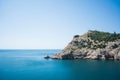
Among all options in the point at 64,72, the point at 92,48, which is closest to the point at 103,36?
the point at 92,48

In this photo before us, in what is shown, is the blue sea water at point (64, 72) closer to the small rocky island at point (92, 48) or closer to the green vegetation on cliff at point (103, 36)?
the small rocky island at point (92, 48)

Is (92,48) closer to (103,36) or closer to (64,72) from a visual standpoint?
(103,36)

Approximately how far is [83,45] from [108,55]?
2902 cm

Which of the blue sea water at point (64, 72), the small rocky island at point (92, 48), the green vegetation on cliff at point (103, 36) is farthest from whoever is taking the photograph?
the green vegetation on cliff at point (103, 36)

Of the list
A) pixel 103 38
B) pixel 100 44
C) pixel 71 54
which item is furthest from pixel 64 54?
pixel 103 38

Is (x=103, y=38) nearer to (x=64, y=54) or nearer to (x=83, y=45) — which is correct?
(x=83, y=45)

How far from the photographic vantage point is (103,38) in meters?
148

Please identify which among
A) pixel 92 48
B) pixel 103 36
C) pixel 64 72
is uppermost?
pixel 103 36

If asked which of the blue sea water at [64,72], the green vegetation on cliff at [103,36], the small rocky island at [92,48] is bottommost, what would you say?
the blue sea water at [64,72]

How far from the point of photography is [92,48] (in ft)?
435

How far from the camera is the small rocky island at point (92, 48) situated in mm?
119062

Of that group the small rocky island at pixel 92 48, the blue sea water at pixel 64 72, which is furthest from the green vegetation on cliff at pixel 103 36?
the blue sea water at pixel 64 72

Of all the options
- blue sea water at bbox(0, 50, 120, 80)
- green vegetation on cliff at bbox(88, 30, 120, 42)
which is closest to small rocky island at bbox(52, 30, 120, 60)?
green vegetation on cliff at bbox(88, 30, 120, 42)

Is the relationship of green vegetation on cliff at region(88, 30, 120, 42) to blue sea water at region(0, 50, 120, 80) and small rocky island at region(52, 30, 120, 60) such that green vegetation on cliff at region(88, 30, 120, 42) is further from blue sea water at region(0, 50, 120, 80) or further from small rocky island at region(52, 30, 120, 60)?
blue sea water at region(0, 50, 120, 80)
